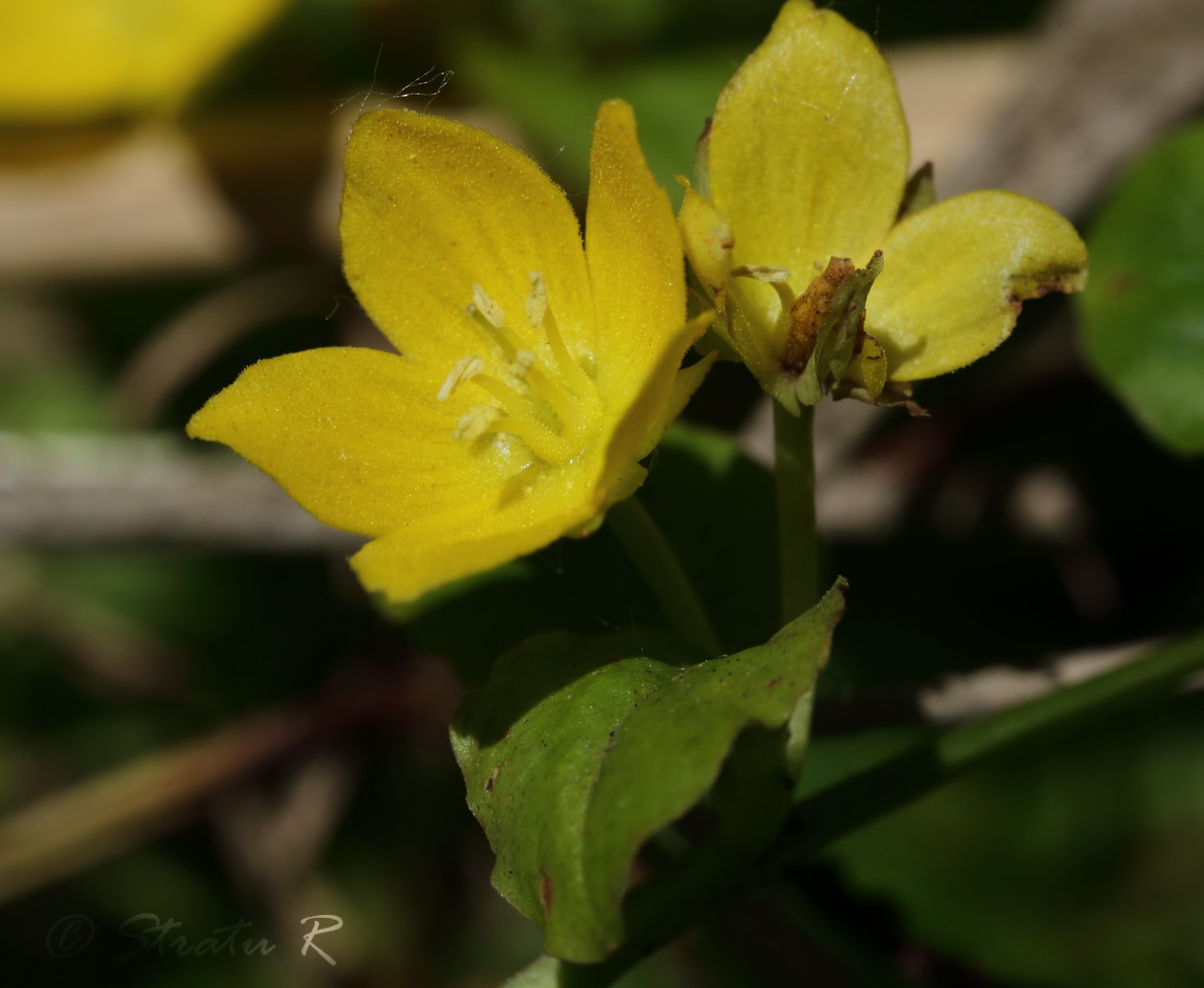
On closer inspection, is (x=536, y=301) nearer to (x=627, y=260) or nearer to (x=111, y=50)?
(x=627, y=260)

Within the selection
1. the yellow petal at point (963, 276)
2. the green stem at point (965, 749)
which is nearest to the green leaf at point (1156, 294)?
the green stem at point (965, 749)

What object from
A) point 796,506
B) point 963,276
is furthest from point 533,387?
point 963,276

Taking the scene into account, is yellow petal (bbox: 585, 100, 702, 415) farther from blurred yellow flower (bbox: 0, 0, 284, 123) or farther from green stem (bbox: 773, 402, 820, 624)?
blurred yellow flower (bbox: 0, 0, 284, 123)

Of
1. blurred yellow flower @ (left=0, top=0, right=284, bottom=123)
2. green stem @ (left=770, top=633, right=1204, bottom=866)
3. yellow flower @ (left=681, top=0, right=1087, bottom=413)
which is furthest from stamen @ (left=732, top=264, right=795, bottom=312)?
blurred yellow flower @ (left=0, top=0, right=284, bottom=123)

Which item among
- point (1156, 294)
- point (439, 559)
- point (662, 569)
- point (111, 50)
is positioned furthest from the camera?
point (111, 50)

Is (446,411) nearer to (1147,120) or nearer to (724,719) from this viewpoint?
(724,719)

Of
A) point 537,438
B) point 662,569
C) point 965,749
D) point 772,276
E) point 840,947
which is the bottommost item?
point 840,947

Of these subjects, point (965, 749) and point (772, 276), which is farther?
point (965, 749)
